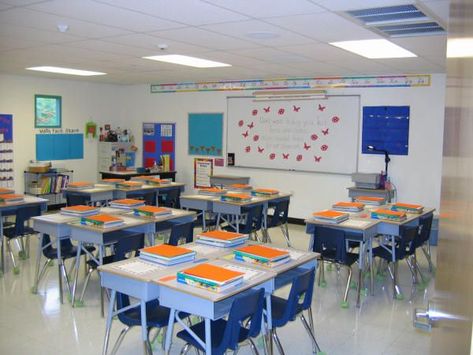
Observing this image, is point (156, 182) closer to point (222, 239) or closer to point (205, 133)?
point (205, 133)

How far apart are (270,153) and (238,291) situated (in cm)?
647

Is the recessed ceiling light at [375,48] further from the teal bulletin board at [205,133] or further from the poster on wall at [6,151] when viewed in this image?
the poster on wall at [6,151]

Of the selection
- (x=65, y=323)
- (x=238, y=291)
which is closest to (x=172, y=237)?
(x=65, y=323)

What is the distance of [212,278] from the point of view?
9.98 ft

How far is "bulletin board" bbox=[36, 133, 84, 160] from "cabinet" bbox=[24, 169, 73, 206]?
40cm

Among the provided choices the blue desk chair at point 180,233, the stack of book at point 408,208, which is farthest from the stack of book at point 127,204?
the stack of book at point 408,208

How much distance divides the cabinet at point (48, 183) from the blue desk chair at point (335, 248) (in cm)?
630

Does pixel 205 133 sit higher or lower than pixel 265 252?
higher

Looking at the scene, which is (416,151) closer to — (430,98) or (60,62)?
(430,98)

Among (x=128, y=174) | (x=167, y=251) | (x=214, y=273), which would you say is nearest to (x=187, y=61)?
(x=128, y=174)

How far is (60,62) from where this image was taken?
7414mm

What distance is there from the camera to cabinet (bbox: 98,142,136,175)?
10.8 metres

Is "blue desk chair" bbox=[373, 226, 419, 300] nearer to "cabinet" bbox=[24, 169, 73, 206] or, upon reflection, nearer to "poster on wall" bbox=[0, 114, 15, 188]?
"cabinet" bbox=[24, 169, 73, 206]

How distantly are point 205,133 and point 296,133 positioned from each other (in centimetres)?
210
